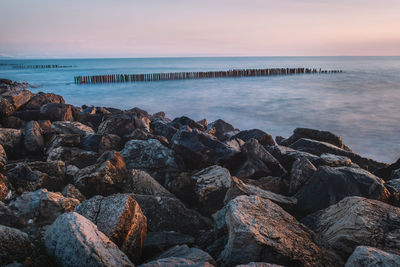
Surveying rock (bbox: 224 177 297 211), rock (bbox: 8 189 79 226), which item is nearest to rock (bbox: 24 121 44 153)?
rock (bbox: 8 189 79 226)

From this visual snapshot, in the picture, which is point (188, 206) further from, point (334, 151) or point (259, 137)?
point (334, 151)

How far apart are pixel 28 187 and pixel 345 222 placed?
4.29 m

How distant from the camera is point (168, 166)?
18.1 feet

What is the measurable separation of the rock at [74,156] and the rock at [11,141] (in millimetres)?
1017

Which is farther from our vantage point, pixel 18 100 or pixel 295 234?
pixel 18 100

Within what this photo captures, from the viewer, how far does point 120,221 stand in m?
2.86

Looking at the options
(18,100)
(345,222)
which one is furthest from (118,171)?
(18,100)

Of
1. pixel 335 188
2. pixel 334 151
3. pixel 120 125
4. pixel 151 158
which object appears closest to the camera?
pixel 335 188

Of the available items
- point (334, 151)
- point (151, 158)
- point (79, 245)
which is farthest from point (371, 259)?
point (334, 151)

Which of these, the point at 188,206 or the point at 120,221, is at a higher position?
the point at 120,221

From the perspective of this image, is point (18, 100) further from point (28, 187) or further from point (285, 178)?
point (285, 178)

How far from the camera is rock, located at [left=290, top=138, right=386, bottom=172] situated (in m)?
6.61

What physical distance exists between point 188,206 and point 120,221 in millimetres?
1928

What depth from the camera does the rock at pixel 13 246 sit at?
2502mm
